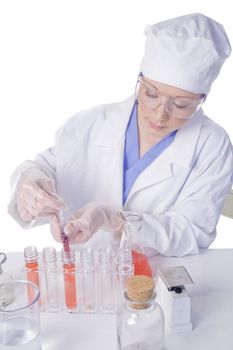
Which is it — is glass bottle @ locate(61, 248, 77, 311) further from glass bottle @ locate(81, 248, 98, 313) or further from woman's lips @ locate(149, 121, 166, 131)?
woman's lips @ locate(149, 121, 166, 131)

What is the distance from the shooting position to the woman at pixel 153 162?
152cm

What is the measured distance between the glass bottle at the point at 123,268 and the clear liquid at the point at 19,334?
0.26m

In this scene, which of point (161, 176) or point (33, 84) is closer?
point (161, 176)

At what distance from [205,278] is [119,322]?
0.40 metres

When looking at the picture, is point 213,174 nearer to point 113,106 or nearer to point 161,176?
point 161,176

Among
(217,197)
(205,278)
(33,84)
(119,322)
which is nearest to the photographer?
(119,322)

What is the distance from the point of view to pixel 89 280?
1.35m

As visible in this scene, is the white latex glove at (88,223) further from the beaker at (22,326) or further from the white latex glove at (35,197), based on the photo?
the beaker at (22,326)

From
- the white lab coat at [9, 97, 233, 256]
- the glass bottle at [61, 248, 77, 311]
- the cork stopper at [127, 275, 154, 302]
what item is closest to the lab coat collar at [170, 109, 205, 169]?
the white lab coat at [9, 97, 233, 256]

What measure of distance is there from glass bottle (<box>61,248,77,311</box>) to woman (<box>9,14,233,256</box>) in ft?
0.35

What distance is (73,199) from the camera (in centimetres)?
182

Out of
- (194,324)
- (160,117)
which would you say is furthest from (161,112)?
(194,324)

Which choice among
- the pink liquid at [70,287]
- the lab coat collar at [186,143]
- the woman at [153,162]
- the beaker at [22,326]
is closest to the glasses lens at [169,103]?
the woman at [153,162]

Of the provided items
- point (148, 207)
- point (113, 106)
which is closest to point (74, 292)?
point (148, 207)
